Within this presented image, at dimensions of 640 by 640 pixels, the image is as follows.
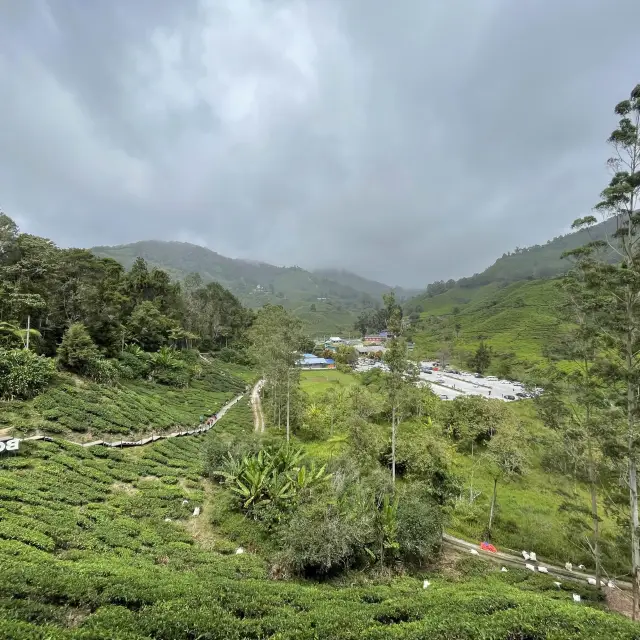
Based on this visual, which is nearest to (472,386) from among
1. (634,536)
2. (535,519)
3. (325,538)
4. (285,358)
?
(535,519)

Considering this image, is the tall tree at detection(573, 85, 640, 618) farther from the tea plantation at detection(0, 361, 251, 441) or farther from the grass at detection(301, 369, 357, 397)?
the grass at detection(301, 369, 357, 397)

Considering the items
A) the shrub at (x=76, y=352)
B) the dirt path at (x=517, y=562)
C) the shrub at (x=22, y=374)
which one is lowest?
the dirt path at (x=517, y=562)

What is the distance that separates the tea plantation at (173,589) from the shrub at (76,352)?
13.7 meters

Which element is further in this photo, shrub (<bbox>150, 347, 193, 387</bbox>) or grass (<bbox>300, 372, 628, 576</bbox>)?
shrub (<bbox>150, 347, 193, 387</bbox>)

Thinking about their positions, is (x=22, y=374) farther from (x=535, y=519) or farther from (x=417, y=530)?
(x=535, y=519)

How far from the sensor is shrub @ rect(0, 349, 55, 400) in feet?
70.8

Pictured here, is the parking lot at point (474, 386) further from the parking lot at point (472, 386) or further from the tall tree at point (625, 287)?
the tall tree at point (625, 287)

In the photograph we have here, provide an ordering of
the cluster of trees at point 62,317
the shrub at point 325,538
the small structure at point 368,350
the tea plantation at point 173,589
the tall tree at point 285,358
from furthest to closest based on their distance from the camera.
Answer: the small structure at point 368,350 → the tall tree at point 285,358 → the cluster of trees at point 62,317 → the shrub at point 325,538 → the tea plantation at point 173,589

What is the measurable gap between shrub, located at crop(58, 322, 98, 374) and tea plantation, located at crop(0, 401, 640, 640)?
13.7 meters

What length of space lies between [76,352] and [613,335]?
122 feet

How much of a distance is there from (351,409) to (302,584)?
1796 centimetres

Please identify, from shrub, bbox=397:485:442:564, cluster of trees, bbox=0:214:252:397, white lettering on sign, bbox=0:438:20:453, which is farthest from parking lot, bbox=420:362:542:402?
white lettering on sign, bbox=0:438:20:453

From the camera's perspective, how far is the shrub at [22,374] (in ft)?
70.8

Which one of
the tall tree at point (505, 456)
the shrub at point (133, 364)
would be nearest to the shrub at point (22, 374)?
A: the shrub at point (133, 364)
